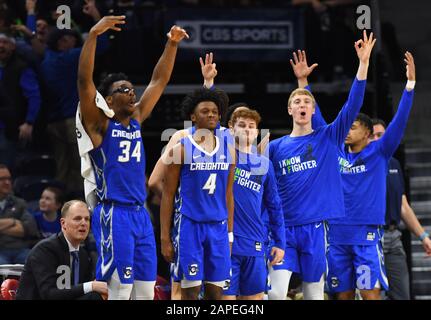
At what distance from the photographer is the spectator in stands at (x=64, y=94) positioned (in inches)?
518


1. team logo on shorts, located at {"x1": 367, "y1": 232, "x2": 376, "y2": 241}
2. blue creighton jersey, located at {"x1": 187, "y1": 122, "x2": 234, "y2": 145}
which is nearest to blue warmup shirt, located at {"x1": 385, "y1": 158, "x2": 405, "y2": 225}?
team logo on shorts, located at {"x1": 367, "y1": 232, "x2": 376, "y2": 241}

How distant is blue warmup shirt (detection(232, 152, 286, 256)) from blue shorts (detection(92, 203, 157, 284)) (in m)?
0.94

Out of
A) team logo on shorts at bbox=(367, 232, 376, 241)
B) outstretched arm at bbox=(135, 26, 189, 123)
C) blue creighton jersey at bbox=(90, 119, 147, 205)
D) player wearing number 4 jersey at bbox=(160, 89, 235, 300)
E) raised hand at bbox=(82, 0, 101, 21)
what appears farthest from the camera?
raised hand at bbox=(82, 0, 101, 21)

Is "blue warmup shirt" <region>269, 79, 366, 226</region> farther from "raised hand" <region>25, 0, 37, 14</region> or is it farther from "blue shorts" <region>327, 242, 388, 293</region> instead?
"raised hand" <region>25, 0, 37, 14</region>

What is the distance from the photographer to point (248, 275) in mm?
9375

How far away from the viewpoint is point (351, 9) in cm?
A: 1489

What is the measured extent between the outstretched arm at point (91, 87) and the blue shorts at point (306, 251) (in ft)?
6.63

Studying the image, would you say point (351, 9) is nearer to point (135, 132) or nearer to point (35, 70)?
point (35, 70)

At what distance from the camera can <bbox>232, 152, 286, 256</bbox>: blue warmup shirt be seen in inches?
370

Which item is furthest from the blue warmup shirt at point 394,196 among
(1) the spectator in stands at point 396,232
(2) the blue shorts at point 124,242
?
(2) the blue shorts at point 124,242

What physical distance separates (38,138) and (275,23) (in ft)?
10.3

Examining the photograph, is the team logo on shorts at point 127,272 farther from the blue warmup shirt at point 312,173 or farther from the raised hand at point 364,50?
the raised hand at point 364,50
